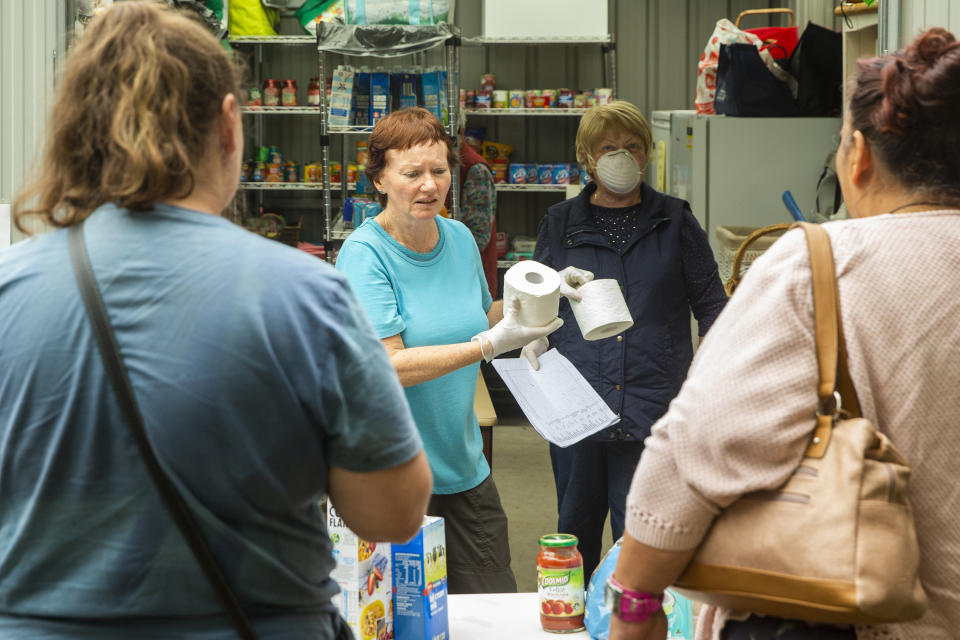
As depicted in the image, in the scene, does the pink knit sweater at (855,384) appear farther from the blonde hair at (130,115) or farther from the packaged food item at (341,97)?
the packaged food item at (341,97)

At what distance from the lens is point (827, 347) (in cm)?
121

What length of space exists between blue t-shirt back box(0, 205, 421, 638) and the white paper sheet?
1.66m

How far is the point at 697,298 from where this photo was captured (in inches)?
117

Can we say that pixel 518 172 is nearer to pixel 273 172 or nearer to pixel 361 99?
pixel 361 99

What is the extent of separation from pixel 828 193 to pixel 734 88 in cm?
63

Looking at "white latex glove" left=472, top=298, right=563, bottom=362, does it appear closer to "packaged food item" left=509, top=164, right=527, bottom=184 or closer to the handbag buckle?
the handbag buckle

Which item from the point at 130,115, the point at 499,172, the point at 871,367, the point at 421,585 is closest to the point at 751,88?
the point at 499,172

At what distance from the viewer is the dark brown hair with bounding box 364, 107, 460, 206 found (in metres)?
2.53

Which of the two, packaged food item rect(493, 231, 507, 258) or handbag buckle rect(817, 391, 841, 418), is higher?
packaged food item rect(493, 231, 507, 258)

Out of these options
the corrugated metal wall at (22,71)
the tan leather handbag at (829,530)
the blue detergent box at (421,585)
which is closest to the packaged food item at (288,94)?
the corrugated metal wall at (22,71)

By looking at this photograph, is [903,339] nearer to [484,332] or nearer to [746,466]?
[746,466]

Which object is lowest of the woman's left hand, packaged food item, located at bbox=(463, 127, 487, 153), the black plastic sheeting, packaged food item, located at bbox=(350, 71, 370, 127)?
the woman's left hand

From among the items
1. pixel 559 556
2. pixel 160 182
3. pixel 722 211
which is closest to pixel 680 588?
pixel 559 556

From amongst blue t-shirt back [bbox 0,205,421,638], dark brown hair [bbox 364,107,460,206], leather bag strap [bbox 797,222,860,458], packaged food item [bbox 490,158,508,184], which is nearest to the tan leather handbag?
leather bag strap [bbox 797,222,860,458]
